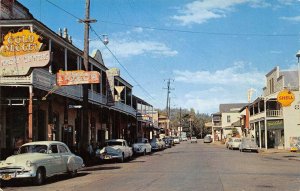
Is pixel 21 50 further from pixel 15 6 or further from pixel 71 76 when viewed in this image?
pixel 15 6

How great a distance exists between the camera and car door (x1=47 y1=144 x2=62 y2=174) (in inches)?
653

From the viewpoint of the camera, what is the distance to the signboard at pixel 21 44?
1852 cm

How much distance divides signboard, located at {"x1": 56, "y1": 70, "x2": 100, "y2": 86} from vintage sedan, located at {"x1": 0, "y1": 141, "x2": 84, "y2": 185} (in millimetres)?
5731

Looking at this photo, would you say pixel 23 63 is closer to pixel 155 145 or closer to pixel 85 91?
pixel 85 91

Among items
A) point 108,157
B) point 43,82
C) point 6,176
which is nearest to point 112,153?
point 108,157

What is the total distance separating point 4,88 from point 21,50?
5284 mm

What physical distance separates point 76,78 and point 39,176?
29.5 ft

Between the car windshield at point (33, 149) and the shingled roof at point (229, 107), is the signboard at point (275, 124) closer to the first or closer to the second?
the car windshield at point (33, 149)

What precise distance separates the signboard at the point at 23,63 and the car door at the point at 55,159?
323 cm

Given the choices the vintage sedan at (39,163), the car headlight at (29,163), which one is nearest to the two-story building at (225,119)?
the vintage sedan at (39,163)

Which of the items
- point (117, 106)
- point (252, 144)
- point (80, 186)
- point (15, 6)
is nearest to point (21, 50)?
point (80, 186)

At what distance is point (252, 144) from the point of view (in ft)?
154

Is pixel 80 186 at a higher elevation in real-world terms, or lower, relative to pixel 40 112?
lower

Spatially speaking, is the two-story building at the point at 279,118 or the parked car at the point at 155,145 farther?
the two-story building at the point at 279,118
